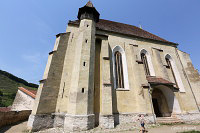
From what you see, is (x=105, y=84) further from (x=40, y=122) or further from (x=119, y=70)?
(x=40, y=122)

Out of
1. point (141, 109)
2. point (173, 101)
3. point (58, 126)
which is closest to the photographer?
point (58, 126)

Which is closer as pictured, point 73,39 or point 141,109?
point 141,109

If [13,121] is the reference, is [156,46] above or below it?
above

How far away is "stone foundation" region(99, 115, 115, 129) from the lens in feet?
25.7

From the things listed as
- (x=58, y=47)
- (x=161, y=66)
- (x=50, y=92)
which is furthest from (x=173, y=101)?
(x=58, y=47)

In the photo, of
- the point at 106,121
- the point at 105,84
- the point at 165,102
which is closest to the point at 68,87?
the point at 105,84

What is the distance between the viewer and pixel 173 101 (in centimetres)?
1109

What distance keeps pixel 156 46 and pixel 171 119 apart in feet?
35.2

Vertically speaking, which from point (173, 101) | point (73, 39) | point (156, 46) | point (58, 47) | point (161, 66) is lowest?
point (173, 101)

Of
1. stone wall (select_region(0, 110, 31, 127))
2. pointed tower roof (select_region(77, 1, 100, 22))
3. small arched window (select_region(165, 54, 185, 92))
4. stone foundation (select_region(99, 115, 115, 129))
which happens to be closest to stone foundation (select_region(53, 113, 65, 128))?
stone foundation (select_region(99, 115, 115, 129))

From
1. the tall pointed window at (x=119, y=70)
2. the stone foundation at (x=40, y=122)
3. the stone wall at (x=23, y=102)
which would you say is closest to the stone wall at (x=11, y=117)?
the stone wall at (x=23, y=102)

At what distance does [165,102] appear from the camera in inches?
465

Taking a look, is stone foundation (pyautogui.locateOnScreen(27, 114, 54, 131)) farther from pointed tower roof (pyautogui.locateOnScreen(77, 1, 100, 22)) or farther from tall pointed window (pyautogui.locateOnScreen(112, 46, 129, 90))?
pointed tower roof (pyautogui.locateOnScreen(77, 1, 100, 22))

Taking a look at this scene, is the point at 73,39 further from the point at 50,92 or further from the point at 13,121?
the point at 13,121
